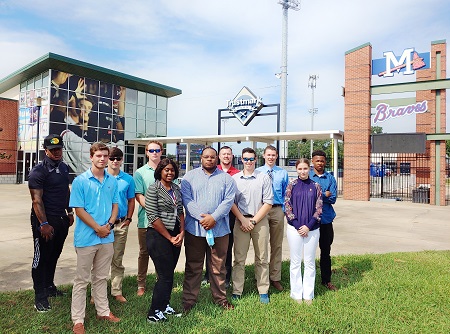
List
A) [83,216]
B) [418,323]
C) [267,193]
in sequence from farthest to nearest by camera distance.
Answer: [267,193], [418,323], [83,216]

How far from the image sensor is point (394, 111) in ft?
61.0

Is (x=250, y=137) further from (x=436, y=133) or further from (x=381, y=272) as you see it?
(x=381, y=272)

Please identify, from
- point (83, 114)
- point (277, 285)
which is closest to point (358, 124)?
point (277, 285)

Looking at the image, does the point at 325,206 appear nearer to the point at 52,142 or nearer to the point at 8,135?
the point at 52,142

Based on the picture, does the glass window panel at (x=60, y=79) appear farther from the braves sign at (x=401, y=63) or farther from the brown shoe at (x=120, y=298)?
the brown shoe at (x=120, y=298)

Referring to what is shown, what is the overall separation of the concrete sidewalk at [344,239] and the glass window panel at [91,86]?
16241 mm

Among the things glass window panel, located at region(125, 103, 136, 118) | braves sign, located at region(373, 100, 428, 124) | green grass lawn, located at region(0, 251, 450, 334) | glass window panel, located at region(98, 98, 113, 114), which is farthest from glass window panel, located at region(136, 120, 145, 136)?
green grass lawn, located at region(0, 251, 450, 334)

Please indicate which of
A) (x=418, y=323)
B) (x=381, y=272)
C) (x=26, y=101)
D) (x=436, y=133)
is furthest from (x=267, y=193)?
(x=26, y=101)

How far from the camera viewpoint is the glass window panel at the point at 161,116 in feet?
109

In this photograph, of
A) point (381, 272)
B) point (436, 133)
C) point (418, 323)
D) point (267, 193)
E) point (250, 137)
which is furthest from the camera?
point (250, 137)

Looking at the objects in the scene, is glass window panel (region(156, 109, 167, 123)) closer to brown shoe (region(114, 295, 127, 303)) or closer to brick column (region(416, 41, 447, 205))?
brick column (region(416, 41, 447, 205))

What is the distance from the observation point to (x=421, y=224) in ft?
35.8

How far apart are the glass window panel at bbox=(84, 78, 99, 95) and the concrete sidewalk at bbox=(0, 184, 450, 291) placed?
16.2 meters

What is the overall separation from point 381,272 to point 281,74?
28210mm
